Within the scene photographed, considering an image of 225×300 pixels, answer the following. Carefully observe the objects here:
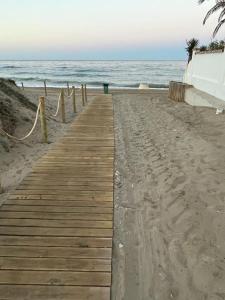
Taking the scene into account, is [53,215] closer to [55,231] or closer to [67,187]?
[55,231]

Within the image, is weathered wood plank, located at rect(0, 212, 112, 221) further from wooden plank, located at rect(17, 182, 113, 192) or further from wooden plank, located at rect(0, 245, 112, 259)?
wooden plank, located at rect(17, 182, 113, 192)

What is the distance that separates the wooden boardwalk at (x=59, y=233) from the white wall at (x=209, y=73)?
825 cm

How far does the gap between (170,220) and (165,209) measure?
37cm

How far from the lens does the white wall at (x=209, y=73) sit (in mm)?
13448

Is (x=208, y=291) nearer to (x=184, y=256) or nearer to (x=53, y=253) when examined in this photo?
(x=184, y=256)

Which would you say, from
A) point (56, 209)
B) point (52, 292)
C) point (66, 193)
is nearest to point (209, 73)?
point (66, 193)

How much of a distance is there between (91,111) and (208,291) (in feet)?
42.4

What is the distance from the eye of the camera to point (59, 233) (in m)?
4.07

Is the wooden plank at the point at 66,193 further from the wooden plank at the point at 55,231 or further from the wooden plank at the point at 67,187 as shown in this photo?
the wooden plank at the point at 55,231

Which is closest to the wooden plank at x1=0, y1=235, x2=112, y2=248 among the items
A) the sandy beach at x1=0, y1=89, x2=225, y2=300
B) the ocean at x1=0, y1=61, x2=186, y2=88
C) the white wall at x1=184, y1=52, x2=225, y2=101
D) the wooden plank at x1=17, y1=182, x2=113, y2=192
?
the sandy beach at x1=0, y1=89, x2=225, y2=300

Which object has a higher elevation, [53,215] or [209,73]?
[209,73]

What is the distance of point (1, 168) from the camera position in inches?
269

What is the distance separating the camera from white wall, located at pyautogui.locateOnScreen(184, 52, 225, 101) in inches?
529

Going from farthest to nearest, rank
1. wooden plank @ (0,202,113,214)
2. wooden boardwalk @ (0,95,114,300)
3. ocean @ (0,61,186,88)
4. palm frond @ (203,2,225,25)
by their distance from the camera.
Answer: ocean @ (0,61,186,88) < palm frond @ (203,2,225,25) < wooden plank @ (0,202,113,214) < wooden boardwalk @ (0,95,114,300)
